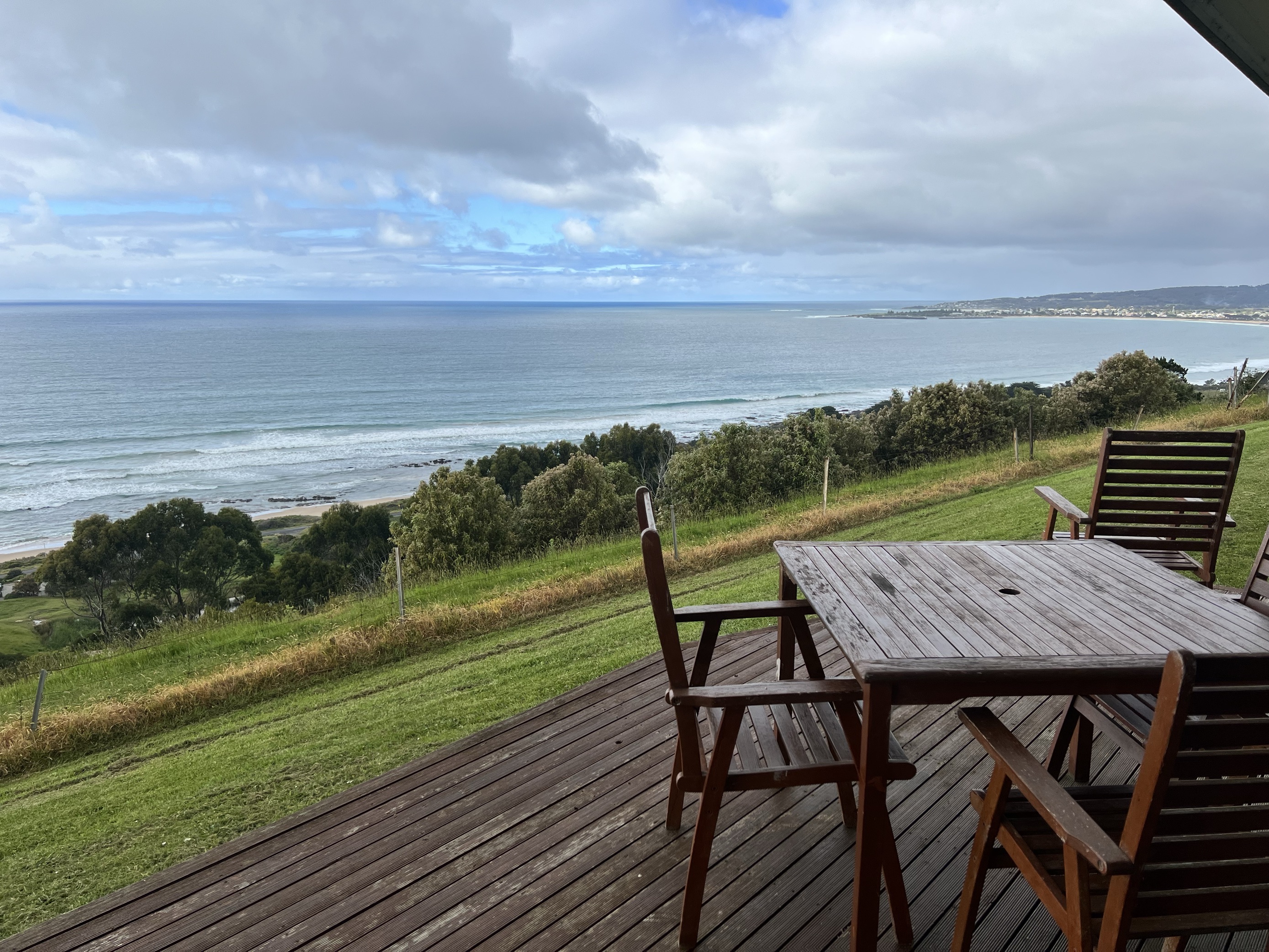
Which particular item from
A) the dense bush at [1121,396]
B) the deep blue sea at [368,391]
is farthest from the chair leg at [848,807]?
the deep blue sea at [368,391]

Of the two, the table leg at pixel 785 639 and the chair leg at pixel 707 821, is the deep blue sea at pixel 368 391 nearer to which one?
the table leg at pixel 785 639

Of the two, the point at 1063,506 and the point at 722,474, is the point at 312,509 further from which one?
the point at 1063,506

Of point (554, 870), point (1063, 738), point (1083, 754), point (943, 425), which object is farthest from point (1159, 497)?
point (943, 425)

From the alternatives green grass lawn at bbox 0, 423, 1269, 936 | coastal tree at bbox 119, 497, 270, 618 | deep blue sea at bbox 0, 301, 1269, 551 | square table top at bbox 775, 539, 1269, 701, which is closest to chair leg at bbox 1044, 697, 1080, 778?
square table top at bbox 775, 539, 1269, 701

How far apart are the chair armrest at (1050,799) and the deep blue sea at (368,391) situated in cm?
3804

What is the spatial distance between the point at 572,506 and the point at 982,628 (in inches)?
819

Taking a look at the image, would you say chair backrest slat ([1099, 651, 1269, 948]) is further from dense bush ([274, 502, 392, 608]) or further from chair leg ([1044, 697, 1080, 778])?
dense bush ([274, 502, 392, 608])

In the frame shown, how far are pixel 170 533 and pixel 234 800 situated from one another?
27.6 meters

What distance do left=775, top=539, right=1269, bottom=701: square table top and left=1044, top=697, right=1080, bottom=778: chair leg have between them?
0.50m

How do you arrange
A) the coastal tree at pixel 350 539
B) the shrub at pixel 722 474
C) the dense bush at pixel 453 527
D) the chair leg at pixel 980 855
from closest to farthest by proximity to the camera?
1. the chair leg at pixel 980 855
2. the dense bush at pixel 453 527
3. the shrub at pixel 722 474
4. the coastal tree at pixel 350 539

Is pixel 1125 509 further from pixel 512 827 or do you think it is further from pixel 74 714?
pixel 74 714

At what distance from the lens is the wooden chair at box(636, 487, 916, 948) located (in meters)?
2.01

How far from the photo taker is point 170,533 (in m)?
26.7

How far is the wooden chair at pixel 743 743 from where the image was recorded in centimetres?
201
